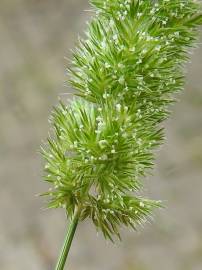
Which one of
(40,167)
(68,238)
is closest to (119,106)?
(68,238)

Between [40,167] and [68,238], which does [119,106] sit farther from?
[40,167]

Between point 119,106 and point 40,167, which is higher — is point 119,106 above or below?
above

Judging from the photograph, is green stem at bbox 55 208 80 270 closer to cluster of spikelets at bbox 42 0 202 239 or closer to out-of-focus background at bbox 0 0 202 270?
cluster of spikelets at bbox 42 0 202 239

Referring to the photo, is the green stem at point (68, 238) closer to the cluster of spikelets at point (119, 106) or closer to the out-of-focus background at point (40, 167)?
the cluster of spikelets at point (119, 106)

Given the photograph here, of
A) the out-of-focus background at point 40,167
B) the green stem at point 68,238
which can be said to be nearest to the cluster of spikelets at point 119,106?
the green stem at point 68,238

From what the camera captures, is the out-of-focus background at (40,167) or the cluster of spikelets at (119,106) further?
the out-of-focus background at (40,167)

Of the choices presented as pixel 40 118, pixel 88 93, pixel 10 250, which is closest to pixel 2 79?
pixel 40 118

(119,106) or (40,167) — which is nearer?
(119,106)

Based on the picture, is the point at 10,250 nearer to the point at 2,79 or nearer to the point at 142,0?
the point at 2,79
